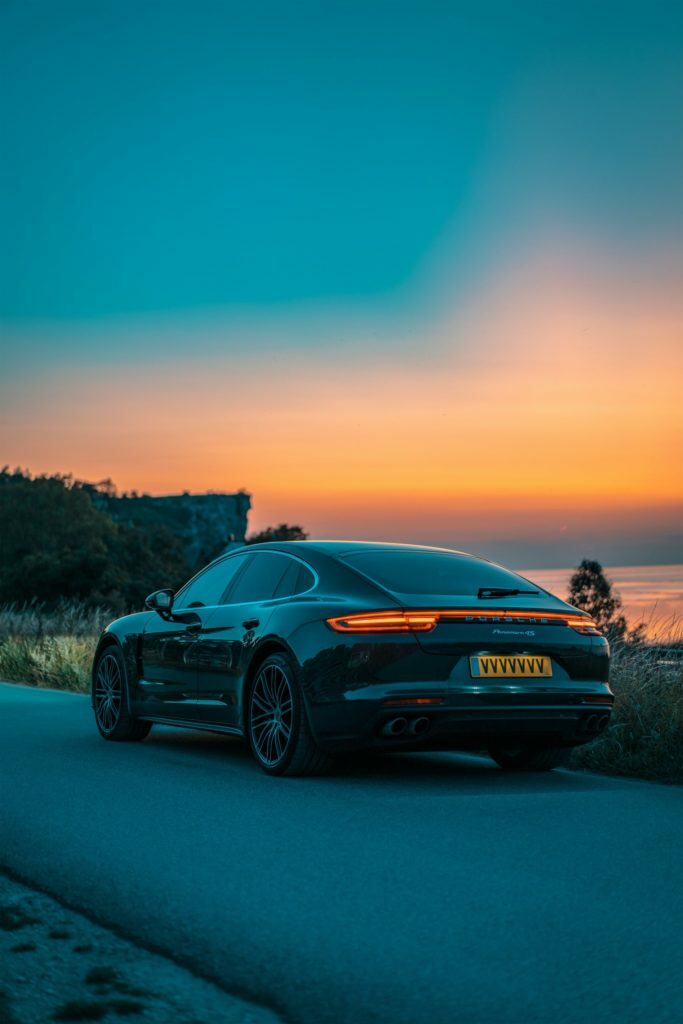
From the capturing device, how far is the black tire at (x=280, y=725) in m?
8.85

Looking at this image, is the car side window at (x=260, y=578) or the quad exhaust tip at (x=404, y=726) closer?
the quad exhaust tip at (x=404, y=726)

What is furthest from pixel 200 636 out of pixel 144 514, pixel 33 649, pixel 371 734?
pixel 144 514

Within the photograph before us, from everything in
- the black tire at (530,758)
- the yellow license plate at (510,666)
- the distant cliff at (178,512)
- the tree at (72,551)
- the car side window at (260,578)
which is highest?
the distant cliff at (178,512)

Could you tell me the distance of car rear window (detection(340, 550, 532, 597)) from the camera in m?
9.16

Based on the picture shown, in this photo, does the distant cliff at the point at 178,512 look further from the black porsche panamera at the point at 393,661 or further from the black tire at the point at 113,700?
the black porsche panamera at the point at 393,661

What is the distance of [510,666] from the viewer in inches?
344

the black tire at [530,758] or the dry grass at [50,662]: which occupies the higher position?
the dry grass at [50,662]

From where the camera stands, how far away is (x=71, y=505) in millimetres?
109750

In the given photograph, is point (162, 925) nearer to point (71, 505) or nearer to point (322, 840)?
point (322, 840)

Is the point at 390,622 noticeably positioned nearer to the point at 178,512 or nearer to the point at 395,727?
the point at 395,727

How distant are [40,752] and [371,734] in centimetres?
346

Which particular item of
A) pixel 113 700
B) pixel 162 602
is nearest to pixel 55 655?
pixel 113 700

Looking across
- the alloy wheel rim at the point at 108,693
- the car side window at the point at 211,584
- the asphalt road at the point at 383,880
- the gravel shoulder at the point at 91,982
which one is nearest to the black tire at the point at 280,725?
the asphalt road at the point at 383,880

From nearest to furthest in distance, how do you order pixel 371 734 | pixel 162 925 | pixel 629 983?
pixel 629 983, pixel 162 925, pixel 371 734
